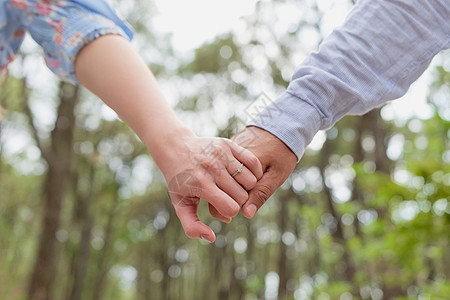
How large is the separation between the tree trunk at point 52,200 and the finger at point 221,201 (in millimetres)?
7600

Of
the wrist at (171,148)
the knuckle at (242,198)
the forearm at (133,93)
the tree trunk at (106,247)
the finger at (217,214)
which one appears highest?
the forearm at (133,93)

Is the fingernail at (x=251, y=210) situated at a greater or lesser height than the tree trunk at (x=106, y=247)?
greater

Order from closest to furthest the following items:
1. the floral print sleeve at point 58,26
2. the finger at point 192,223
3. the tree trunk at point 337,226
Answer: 1. the finger at point 192,223
2. the floral print sleeve at point 58,26
3. the tree trunk at point 337,226

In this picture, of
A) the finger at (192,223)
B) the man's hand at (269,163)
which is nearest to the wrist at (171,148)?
the finger at (192,223)

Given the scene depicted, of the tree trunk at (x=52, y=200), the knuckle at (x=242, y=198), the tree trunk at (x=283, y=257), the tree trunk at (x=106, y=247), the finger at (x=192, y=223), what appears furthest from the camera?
the tree trunk at (x=283, y=257)

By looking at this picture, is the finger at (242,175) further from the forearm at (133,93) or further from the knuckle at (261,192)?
the forearm at (133,93)

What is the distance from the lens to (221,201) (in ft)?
4.90

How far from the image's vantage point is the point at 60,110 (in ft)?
38.1

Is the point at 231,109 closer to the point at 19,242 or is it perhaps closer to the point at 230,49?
the point at 230,49

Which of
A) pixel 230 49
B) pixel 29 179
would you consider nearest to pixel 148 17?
pixel 230 49

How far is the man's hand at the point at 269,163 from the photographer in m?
1.57

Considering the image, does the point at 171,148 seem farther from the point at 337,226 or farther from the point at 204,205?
the point at 204,205

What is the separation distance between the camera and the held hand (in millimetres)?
1539

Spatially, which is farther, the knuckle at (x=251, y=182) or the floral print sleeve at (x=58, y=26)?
the floral print sleeve at (x=58, y=26)
